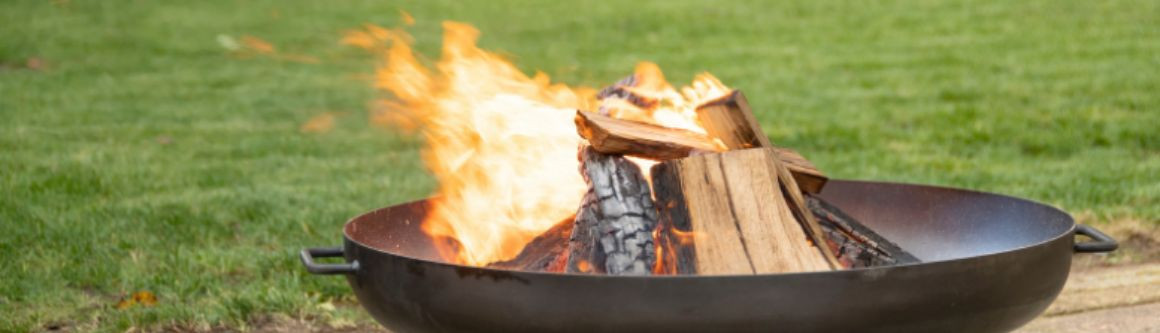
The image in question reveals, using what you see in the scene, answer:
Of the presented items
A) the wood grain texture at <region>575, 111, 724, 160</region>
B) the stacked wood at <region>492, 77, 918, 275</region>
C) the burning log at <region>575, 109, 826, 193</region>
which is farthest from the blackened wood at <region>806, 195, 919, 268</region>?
the wood grain texture at <region>575, 111, 724, 160</region>

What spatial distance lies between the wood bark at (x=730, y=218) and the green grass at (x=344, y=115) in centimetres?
137

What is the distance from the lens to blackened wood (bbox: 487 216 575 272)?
2553 mm

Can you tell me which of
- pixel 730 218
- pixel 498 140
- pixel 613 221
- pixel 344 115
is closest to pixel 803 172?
pixel 730 218

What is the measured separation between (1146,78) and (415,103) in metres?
5.26

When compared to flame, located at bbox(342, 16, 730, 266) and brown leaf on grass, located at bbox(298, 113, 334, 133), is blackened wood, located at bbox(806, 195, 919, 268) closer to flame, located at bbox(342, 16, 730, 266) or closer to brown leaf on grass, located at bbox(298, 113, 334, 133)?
flame, located at bbox(342, 16, 730, 266)

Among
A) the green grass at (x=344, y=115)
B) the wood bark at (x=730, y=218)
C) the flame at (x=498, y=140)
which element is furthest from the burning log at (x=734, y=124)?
the green grass at (x=344, y=115)

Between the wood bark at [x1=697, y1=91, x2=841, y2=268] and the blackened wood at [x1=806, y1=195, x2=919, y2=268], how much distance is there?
64 millimetres

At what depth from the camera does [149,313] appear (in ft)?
10.8

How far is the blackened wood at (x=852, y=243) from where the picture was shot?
2.39 m

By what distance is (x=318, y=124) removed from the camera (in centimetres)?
668

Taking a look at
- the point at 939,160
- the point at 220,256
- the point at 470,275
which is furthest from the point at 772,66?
the point at 470,275

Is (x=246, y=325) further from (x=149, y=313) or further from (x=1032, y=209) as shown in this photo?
(x=1032, y=209)

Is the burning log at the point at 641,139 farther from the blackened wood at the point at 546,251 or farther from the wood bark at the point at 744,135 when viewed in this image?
the blackened wood at the point at 546,251

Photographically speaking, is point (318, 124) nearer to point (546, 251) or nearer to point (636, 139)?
point (546, 251)
